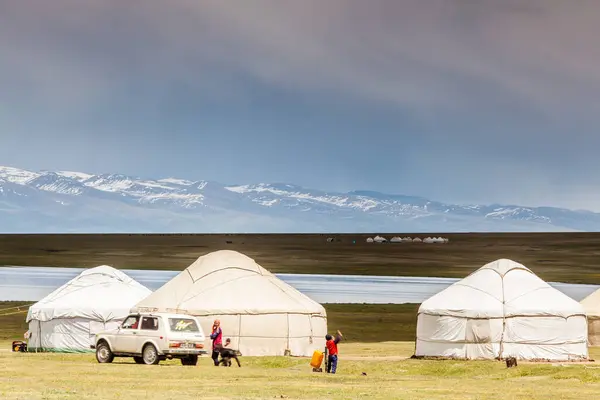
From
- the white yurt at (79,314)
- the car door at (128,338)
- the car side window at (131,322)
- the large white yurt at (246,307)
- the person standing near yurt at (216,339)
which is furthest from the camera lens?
the white yurt at (79,314)

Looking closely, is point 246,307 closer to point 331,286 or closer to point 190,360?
point 190,360

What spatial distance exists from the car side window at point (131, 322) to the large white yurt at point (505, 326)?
525 inches

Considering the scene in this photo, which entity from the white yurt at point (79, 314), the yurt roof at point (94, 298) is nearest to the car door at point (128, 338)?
the white yurt at point (79, 314)

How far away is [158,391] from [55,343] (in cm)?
2295

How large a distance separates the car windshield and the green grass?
66.1 feet

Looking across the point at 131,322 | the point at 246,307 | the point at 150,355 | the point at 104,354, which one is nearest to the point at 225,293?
the point at 246,307

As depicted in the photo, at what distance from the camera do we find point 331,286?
101250mm

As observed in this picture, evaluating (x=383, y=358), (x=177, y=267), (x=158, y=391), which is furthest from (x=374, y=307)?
(x=177, y=267)

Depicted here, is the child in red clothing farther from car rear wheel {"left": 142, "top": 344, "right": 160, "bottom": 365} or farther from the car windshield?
Result: car rear wheel {"left": 142, "top": 344, "right": 160, "bottom": 365}

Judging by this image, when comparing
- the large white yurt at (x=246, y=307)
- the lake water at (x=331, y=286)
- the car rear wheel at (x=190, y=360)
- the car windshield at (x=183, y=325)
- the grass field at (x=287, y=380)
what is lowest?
the grass field at (x=287, y=380)

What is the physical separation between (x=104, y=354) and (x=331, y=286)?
6478 centimetres

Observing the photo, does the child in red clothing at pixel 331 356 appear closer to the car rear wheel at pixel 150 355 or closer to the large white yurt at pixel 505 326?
the car rear wheel at pixel 150 355

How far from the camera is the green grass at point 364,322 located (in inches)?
2283

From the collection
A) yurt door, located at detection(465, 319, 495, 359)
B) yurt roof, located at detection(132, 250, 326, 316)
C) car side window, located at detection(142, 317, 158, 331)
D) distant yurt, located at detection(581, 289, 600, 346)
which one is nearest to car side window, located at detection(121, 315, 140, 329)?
car side window, located at detection(142, 317, 158, 331)
